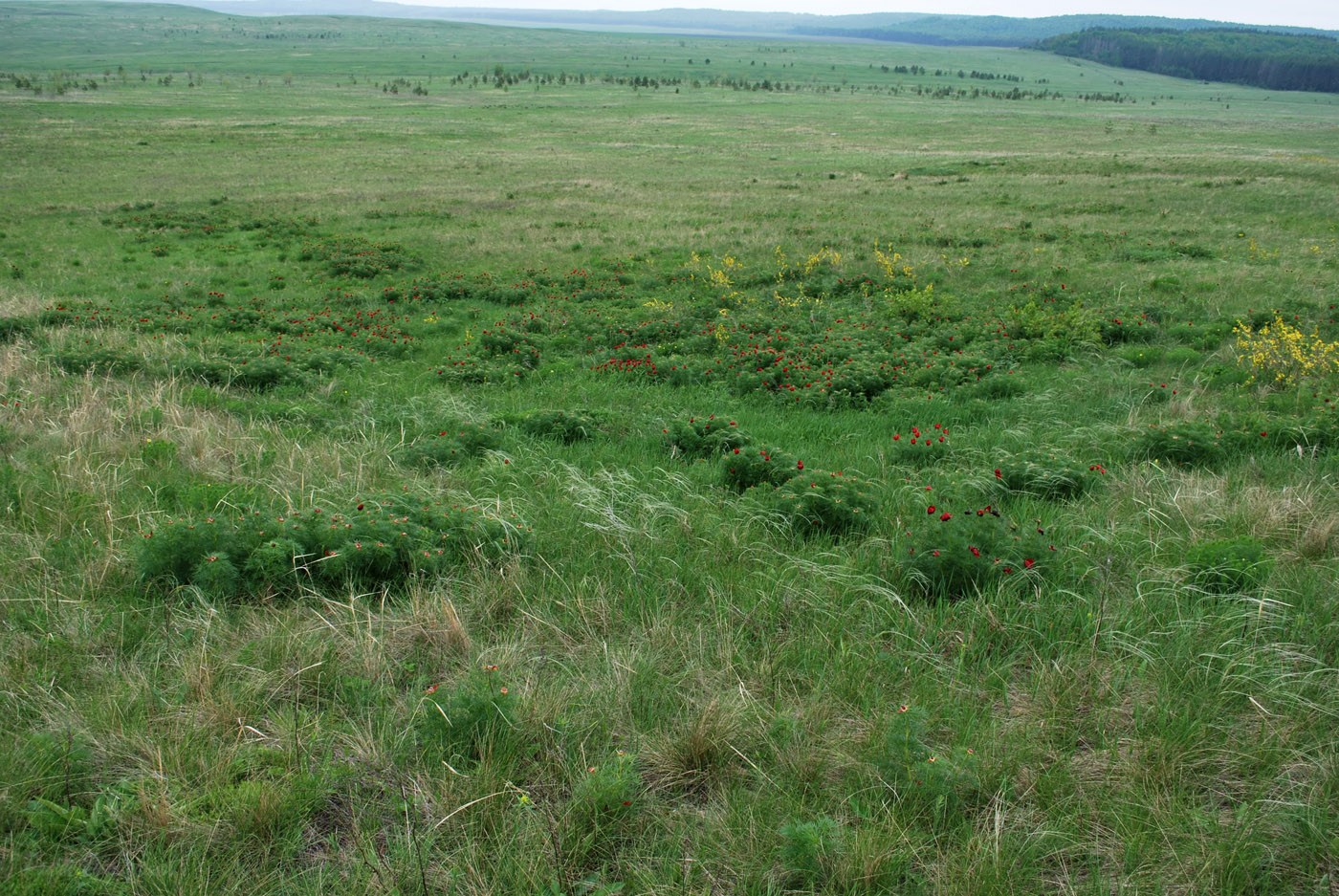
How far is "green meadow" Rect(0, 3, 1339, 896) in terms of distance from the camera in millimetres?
3150

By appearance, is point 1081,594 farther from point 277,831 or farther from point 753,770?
point 277,831

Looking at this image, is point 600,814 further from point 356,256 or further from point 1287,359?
point 356,256

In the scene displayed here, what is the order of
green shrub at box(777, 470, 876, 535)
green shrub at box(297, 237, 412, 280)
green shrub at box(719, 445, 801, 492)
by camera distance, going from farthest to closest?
green shrub at box(297, 237, 412, 280) < green shrub at box(719, 445, 801, 492) < green shrub at box(777, 470, 876, 535)

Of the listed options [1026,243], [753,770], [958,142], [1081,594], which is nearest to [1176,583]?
[1081,594]

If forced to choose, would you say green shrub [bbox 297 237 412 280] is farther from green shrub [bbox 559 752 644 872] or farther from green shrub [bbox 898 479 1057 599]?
green shrub [bbox 559 752 644 872]

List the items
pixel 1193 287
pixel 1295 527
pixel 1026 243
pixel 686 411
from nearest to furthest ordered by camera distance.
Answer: pixel 1295 527, pixel 686 411, pixel 1193 287, pixel 1026 243

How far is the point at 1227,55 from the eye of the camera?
149750 millimetres

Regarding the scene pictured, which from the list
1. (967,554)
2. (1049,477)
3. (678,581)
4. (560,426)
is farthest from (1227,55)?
(678,581)

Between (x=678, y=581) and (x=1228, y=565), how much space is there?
131 inches

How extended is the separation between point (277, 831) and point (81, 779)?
92 cm

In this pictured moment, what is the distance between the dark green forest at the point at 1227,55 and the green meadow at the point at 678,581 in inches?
5974

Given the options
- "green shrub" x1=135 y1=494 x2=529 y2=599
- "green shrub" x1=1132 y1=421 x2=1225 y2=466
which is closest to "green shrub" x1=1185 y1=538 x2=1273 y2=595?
"green shrub" x1=1132 y1=421 x2=1225 y2=466

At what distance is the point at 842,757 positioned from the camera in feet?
11.6

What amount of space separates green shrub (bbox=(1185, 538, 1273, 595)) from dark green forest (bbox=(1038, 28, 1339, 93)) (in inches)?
6361
